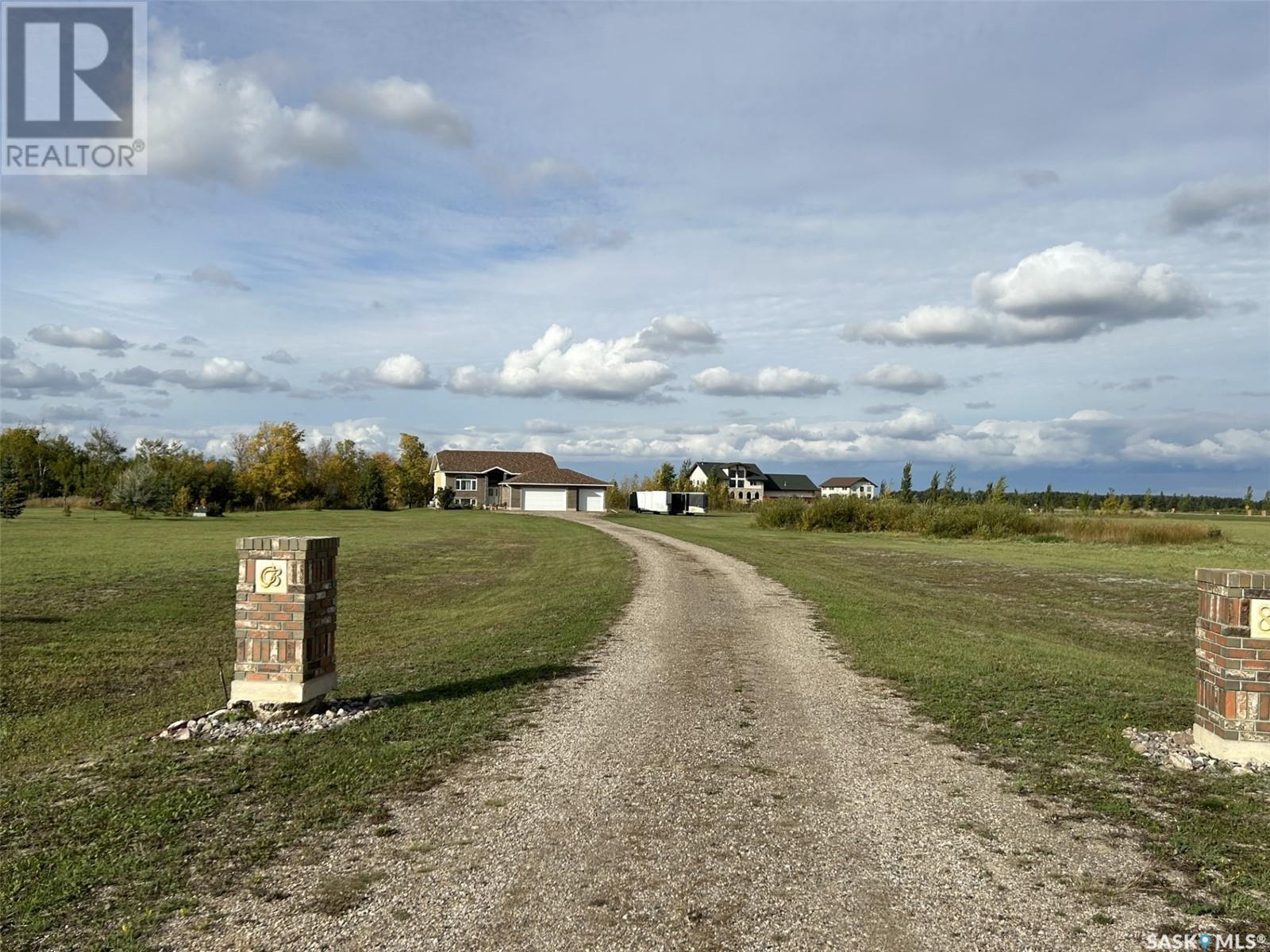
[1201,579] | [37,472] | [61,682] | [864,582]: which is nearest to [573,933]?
[1201,579]

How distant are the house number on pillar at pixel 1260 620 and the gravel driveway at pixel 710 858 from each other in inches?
99.4

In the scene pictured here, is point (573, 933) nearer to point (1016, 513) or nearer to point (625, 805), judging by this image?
point (625, 805)

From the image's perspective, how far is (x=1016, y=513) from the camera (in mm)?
46000

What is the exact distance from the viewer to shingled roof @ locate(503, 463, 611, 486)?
79375 millimetres

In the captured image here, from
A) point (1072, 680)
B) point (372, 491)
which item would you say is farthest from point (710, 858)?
point (372, 491)

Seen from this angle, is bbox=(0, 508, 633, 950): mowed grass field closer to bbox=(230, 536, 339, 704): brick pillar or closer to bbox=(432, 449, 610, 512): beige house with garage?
bbox=(230, 536, 339, 704): brick pillar

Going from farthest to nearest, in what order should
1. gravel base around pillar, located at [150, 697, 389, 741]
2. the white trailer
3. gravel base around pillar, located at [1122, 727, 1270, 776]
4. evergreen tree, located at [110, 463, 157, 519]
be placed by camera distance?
the white trailer
evergreen tree, located at [110, 463, 157, 519]
gravel base around pillar, located at [150, 697, 389, 741]
gravel base around pillar, located at [1122, 727, 1270, 776]

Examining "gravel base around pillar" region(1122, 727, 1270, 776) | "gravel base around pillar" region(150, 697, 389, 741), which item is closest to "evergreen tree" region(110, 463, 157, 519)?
"gravel base around pillar" region(150, 697, 389, 741)

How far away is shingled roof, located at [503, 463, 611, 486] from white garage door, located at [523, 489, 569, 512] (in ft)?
2.32

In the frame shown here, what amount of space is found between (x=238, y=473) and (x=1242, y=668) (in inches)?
3499

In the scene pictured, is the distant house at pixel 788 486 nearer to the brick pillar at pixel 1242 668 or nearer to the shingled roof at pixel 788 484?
the shingled roof at pixel 788 484

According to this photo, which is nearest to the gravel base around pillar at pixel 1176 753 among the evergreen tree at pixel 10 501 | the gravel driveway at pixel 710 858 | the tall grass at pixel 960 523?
the gravel driveway at pixel 710 858

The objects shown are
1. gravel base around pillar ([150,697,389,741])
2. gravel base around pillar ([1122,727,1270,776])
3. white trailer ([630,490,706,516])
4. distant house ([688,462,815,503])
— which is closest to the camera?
gravel base around pillar ([1122,727,1270,776])

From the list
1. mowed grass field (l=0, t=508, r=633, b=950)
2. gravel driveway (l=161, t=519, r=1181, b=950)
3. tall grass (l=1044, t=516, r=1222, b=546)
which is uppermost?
tall grass (l=1044, t=516, r=1222, b=546)
